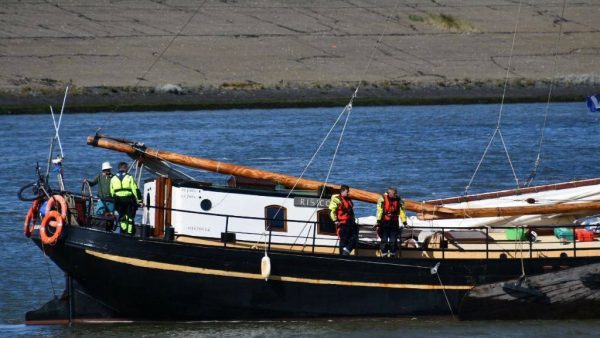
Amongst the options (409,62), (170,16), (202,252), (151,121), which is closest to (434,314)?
(202,252)

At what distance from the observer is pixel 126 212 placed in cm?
2289

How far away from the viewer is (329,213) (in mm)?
23359

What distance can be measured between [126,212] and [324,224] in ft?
11.1

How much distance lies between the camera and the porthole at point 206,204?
23266 mm

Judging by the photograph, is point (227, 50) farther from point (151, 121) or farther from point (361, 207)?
point (361, 207)

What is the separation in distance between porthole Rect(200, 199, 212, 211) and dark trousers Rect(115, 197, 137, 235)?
3.82 feet

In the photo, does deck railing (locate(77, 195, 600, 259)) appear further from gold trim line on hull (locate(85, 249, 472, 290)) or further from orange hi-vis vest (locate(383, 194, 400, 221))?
gold trim line on hull (locate(85, 249, 472, 290))

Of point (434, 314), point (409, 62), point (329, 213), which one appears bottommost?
point (434, 314)

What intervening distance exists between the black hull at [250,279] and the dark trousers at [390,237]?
35 centimetres

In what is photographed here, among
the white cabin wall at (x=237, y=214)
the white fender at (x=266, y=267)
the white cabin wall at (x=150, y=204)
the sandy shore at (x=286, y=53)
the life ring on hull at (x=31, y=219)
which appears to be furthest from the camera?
the sandy shore at (x=286, y=53)

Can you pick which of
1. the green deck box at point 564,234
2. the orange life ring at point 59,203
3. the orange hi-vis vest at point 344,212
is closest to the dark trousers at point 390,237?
the orange hi-vis vest at point 344,212

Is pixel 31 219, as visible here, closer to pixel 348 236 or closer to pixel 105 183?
pixel 105 183

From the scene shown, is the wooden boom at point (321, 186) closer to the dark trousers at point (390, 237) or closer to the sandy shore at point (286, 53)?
the dark trousers at point (390, 237)

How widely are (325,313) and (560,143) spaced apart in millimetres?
29338
